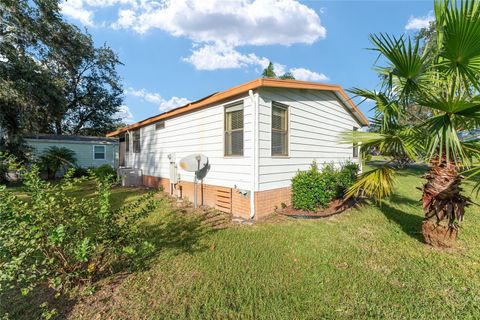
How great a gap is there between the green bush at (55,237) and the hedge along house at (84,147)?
15.7 meters

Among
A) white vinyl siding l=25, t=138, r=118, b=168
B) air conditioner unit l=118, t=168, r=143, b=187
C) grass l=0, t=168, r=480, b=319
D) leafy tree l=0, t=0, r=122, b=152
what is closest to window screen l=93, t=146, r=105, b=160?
white vinyl siding l=25, t=138, r=118, b=168

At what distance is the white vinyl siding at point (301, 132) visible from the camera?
5.39 m

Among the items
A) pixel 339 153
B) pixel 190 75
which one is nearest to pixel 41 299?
pixel 339 153

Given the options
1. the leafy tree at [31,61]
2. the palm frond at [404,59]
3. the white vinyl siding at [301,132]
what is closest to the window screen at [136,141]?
the leafy tree at [31,61]

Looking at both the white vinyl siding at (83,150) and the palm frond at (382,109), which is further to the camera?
the white vinyl siding at (83,150)

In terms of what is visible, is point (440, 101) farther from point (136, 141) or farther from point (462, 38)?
point (136, 141)

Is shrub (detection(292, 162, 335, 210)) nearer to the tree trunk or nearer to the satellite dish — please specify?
the tree trunk

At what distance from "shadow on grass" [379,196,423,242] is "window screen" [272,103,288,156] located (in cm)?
295

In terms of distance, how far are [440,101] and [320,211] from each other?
3.49 meters

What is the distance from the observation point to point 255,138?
516 cm

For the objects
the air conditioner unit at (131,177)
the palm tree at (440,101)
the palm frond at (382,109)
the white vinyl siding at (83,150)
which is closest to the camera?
the palm tree at (440,101)

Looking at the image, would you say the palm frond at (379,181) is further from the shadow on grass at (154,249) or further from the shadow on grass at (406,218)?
the shadow on grass at (154,249)

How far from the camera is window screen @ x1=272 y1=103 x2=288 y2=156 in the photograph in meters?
5.79

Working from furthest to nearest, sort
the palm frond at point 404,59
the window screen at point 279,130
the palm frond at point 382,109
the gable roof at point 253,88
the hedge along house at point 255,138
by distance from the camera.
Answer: the window screen at point 279,130 < the hedge along house at point 255,138 < the gable roof at point 253,88 < the palm frond at point 382,109 < the palm frond at point 404,59
